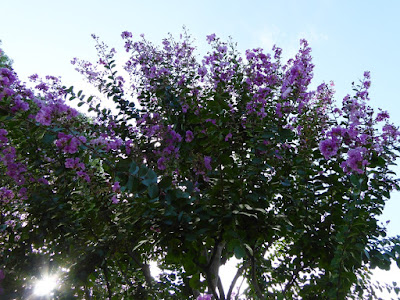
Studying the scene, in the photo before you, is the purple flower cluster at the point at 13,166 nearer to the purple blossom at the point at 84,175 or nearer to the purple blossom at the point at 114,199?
the purple blossom at the point at 84,175

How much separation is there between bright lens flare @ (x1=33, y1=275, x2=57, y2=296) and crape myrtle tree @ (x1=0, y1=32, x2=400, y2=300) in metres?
0.08

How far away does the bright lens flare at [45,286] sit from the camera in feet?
10.5

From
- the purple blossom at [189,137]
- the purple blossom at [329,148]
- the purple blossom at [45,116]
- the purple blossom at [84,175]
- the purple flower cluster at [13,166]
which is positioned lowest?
→ the purple blossom at [45,116]

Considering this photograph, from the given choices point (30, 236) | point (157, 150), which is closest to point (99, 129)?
point (157, 150)

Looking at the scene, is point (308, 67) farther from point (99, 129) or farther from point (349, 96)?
point (99, 129)

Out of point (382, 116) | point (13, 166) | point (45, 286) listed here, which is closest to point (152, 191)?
point (13, 166)

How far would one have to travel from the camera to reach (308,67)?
3.63 meters

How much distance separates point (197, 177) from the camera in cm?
319

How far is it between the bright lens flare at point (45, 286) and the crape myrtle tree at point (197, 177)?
80 millimetres

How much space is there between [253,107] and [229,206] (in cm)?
104

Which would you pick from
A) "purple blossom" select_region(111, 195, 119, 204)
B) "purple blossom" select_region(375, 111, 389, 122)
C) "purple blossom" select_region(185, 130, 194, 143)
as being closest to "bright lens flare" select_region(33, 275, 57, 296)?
"purple blossom" select_region(111, 195, 119, 204)

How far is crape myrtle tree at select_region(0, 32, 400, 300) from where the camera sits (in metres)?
Answer: 2.55

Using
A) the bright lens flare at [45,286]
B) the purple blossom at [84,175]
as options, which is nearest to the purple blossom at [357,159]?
the purple blossom at [84,175]

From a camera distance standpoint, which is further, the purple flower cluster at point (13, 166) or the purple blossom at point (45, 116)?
the purple flower cluster at point (13, 166)
